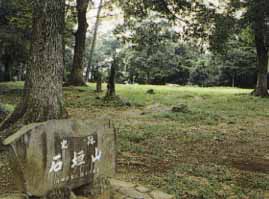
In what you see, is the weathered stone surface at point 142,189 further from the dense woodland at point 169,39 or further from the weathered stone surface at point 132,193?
the dense woodland at point 169,39

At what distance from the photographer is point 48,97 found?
5801 mm

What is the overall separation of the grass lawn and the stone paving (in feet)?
0.95

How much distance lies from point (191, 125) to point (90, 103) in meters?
4.62

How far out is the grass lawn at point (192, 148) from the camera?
5.48m

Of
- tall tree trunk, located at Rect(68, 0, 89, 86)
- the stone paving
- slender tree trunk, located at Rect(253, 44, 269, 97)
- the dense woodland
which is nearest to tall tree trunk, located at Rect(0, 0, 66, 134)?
the stone paving

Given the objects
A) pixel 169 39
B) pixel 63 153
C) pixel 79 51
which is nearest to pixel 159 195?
pixel 63 153

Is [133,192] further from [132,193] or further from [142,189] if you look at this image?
[142,189]

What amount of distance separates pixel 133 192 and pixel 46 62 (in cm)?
232

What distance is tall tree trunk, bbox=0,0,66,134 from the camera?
571 centimetres

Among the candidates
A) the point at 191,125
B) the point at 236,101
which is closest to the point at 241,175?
the point at 191,125

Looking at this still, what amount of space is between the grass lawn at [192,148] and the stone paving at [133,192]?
0.29m

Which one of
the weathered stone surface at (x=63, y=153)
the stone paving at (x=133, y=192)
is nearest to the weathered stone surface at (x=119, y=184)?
the stone paving at (x=133, y=192)

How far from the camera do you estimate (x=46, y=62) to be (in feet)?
19.0

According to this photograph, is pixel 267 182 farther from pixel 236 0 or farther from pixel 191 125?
pixel 236 0
